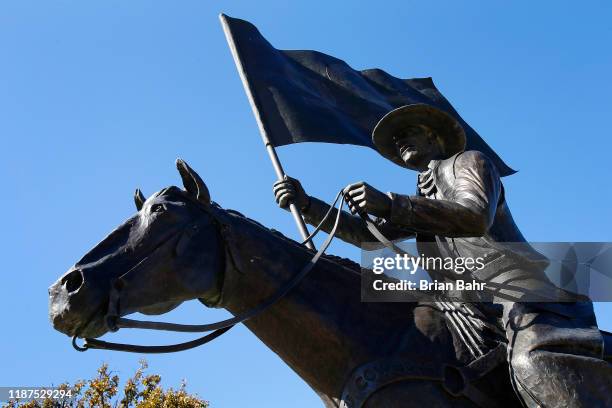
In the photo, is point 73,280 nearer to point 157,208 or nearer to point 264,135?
point 157,208

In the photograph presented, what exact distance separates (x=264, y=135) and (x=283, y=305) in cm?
281

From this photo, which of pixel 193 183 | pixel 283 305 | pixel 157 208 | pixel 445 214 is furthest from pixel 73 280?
pixel 445 214

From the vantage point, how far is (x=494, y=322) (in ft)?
15.5

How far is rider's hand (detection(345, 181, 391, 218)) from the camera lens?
181 inches

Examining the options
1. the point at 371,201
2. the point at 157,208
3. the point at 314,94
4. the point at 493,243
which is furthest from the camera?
the point at 314,94

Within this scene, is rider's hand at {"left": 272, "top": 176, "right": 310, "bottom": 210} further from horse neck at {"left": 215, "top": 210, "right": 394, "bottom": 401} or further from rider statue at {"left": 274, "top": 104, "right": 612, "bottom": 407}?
horse neck at {"left": 215, "top": 210, "right": 394, "bottom": 401}

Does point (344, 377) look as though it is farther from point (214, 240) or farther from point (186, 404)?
point (186, 404)

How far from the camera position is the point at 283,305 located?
458 centimetres

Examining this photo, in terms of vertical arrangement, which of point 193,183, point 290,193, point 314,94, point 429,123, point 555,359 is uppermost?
point 314,94

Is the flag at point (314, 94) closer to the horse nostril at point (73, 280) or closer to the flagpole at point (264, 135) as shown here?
the flagpole at point (264, 135)

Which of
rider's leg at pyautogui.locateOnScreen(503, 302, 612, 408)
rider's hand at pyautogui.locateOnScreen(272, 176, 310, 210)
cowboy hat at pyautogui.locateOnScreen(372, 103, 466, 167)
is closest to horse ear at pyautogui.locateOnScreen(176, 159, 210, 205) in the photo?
rider's hand at pyautogui.locateOnScreen(272, 176, 310, 210)

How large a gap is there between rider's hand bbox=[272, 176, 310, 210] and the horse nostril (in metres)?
1.99

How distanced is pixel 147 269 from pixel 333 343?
41.7 inches

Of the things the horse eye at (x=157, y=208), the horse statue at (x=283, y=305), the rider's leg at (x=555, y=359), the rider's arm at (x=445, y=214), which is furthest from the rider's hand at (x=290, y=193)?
the rider's leg at (x=555, y=359)
